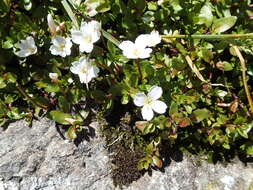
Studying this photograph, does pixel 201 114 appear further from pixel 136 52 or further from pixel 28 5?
pixel 28 5

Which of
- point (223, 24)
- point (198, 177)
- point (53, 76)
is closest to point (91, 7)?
point (53, 76)

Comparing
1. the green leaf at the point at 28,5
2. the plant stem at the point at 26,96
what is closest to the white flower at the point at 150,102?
the plant stem at the point at 26,96

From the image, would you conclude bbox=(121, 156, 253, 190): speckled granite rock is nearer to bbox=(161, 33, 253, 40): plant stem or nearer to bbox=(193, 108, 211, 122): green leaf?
bbox=(193, 108, 211, 122): green leaf

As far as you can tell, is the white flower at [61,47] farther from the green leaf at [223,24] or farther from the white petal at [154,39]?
the green leaf at [223,24]

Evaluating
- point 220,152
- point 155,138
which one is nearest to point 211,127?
point 220,152

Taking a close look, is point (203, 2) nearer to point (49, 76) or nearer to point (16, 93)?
point (49, 76)

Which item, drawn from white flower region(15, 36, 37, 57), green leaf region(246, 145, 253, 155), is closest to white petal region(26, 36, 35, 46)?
white flower region(15, 36, 37, 57)
